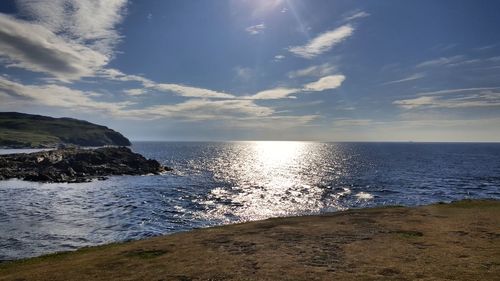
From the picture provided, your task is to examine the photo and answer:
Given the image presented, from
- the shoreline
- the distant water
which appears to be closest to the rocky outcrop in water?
the distant water

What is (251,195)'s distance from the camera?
77.6 m

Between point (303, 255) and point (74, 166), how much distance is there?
326 ft

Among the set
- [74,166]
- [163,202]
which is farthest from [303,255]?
[74,166]

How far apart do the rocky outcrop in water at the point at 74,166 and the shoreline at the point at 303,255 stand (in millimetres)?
71544

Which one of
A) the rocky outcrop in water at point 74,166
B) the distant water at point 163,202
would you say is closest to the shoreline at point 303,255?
Result: the distant water at point 163,202

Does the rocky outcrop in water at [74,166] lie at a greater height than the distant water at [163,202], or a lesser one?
greater

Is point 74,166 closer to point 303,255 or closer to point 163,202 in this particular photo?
point 163,202

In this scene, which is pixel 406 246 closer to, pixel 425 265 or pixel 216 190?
pixel 425 265

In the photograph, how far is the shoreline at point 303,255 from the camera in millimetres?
21516

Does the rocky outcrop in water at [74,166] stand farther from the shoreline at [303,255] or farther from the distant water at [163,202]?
the shoreline at [303,255]

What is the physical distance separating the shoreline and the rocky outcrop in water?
71544 millimetres

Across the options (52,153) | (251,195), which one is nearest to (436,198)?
(251,195)

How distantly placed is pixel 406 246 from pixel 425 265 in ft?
16.8

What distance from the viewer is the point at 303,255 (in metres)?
25.2
